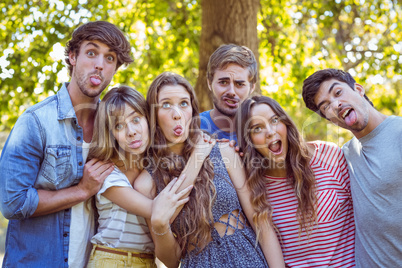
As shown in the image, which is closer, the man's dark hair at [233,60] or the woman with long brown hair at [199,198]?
the woman with long brown hair at [199,198]

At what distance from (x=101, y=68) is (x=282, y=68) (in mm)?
5918

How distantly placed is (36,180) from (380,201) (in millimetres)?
2553

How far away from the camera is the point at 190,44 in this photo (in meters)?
8.02

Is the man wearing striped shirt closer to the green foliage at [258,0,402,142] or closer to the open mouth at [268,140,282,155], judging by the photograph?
the open mouth at [268,140,282,155]

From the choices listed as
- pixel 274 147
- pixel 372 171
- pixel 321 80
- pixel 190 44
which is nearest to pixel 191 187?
pixel 274 147

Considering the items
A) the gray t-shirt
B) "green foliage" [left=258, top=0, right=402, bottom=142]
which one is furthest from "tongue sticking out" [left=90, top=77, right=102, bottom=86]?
"green foliage" [left=258, top=0, right=402, bottom=142]

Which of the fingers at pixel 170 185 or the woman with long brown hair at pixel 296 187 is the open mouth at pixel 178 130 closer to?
the fingers at pixel 170 185

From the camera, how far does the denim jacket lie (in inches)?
108

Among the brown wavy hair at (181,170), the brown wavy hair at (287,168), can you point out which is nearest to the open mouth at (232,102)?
the brown wavy hair at (287,168)

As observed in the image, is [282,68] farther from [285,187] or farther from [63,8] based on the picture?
[285,187]

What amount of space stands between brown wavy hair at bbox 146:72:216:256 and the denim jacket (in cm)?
63

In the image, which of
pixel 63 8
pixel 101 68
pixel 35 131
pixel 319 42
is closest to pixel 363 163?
pixel 101 68

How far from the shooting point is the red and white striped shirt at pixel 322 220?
2764 mm

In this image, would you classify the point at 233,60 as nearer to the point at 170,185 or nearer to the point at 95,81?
the point at 95,81
